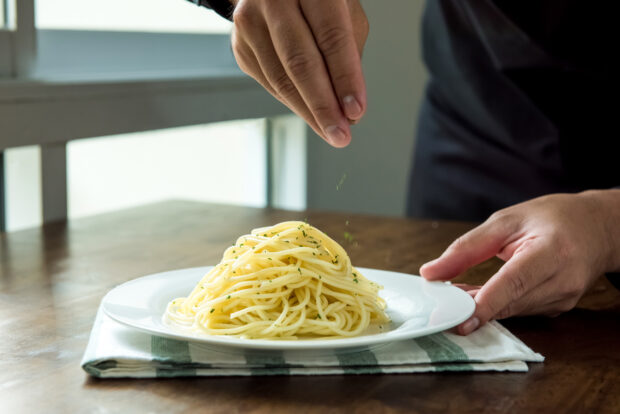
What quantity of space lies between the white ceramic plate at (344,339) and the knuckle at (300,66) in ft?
1.09

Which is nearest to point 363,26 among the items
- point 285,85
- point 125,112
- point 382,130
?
point 285,85

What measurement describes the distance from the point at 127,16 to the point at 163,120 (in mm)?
546

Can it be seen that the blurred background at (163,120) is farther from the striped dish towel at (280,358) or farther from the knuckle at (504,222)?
the striped dish towel at (280,358)

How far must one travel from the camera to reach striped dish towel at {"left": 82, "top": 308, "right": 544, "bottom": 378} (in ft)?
2.86

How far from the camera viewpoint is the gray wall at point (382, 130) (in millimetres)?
3787

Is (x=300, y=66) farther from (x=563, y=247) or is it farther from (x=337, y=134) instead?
(x=563, y=247)

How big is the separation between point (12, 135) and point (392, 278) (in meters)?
1.29

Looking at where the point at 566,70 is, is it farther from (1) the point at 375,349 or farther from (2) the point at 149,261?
(1) the point at 375,349

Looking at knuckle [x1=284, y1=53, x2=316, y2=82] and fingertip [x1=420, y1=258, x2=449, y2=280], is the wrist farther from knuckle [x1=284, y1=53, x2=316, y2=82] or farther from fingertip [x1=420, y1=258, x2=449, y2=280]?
knuckle [x1=284, y1=53, x2=316, y2=82]

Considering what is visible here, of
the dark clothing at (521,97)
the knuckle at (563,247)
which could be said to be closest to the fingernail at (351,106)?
the knuckle at (563,247)

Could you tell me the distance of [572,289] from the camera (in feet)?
3.64

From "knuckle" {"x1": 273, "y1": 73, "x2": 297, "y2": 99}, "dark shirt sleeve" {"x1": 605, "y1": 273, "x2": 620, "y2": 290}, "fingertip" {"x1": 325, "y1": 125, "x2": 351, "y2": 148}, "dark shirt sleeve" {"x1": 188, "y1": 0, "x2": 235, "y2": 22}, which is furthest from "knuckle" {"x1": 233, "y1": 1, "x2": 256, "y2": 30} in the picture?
"dark shirt sleeve" {"x1": 605, "y1": 273, "x2": 620, "y2": 290}

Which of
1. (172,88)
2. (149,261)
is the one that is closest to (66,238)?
(149,261)

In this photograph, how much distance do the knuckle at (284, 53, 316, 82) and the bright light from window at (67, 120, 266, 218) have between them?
59.9 inches
